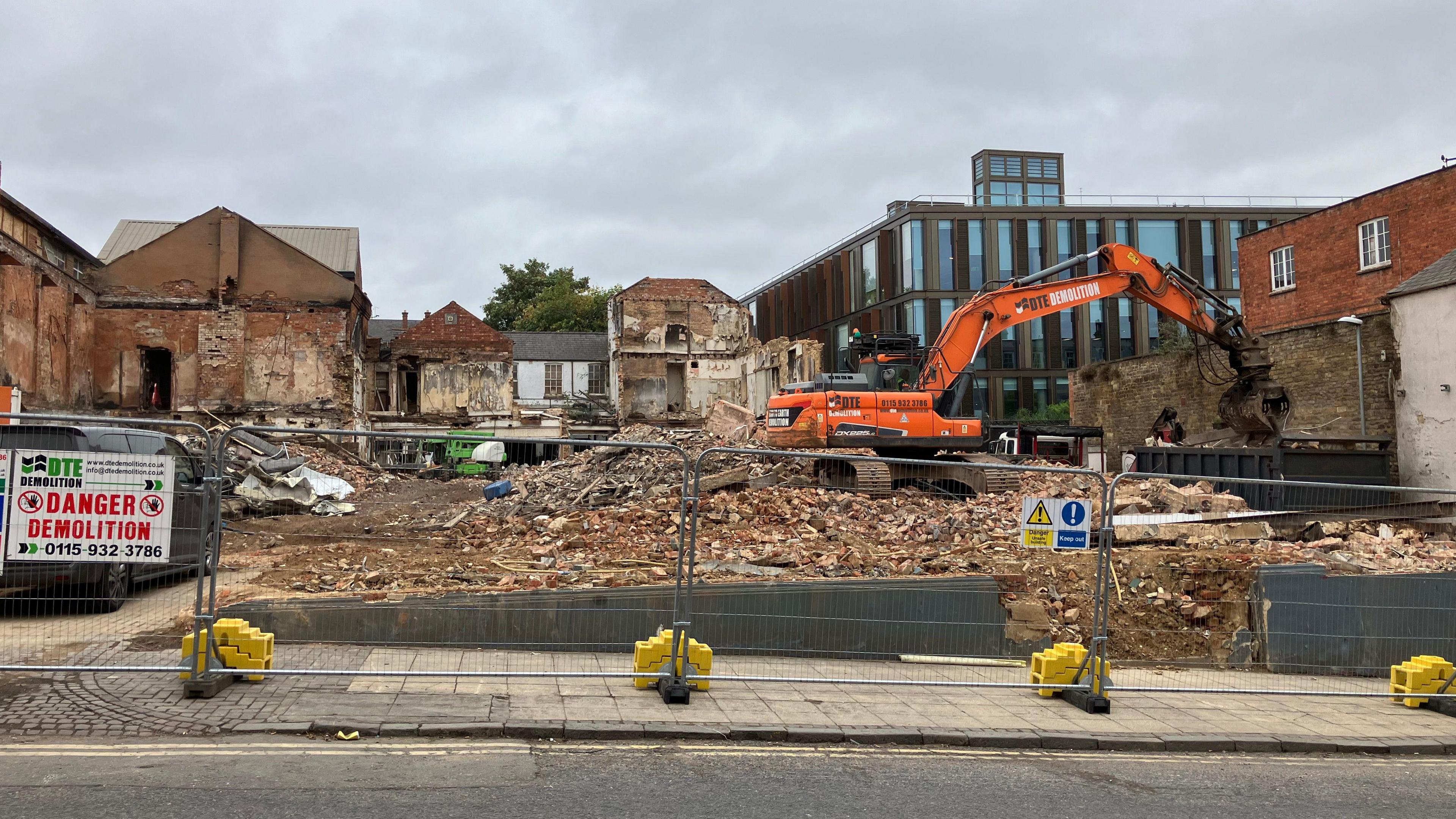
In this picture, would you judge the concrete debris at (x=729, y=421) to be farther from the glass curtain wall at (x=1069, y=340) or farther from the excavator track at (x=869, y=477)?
the glass curtain wall at (x=1069, y=340)

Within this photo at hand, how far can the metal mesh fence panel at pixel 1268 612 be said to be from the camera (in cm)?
922

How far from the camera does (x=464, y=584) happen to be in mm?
9961

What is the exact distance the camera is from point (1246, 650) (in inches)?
390

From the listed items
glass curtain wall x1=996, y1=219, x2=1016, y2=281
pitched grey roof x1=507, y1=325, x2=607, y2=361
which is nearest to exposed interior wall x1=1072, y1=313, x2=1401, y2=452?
glass curtain wall x1=996, y1=219, x2=1016, y2=281

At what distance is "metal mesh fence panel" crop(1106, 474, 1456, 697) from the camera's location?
9.22m

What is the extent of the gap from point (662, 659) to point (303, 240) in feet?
146

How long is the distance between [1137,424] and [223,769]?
1123 inches

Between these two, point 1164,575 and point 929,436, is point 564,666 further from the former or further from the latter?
point 929,436

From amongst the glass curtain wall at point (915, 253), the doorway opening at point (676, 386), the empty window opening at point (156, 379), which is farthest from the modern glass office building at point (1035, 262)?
the empty window opening at point (156, 379)

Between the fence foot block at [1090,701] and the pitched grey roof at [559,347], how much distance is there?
48608 mm

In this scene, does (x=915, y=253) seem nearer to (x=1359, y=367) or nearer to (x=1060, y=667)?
(x=1359, y=367)

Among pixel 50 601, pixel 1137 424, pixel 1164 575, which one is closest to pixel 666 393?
pixel 1137 424

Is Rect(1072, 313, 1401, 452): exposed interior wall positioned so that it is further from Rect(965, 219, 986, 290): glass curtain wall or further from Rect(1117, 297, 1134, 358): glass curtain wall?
Rect(1117, 297, 1134, 358): glass curtain wall

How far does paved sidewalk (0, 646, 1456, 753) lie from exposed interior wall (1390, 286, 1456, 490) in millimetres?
13910
